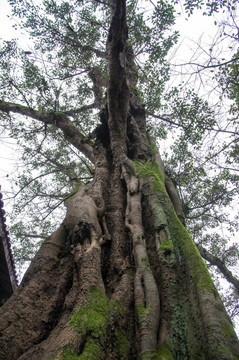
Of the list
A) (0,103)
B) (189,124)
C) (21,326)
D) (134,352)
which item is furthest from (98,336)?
(0,103)

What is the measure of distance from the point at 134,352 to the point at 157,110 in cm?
832

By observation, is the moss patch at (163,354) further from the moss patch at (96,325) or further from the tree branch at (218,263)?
→ the tree branch at (218,263)

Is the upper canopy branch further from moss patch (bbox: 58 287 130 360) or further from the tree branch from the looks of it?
the tree branch

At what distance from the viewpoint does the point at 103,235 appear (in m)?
2.83

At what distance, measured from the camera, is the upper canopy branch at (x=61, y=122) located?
5773 millimetres

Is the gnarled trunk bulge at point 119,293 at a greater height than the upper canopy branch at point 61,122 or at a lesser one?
lesser

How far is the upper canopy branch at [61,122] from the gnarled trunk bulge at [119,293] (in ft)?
7.66

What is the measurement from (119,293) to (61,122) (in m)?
5.30

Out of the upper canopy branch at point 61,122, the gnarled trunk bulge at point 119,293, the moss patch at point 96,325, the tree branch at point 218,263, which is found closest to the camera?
the moss patch at point 96,325

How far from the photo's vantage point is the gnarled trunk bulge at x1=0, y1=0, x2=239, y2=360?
1.67m

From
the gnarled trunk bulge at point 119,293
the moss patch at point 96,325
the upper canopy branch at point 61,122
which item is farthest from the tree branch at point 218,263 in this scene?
the moss patch at point 96,325

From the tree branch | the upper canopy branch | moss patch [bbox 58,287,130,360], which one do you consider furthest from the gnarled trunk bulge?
the tree branch

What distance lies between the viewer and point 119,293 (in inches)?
85.2

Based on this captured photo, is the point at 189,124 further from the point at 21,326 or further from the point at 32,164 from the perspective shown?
the point at 21,326
